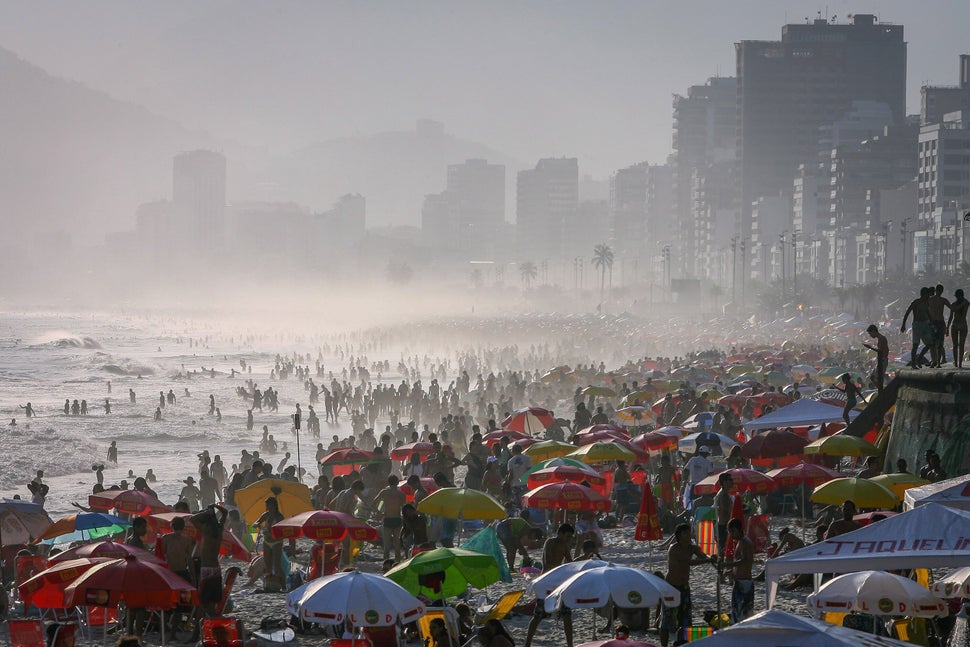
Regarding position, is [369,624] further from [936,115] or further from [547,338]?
[936,115]

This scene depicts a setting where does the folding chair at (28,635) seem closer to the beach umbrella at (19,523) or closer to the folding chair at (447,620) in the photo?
the folding chair at (447,620)

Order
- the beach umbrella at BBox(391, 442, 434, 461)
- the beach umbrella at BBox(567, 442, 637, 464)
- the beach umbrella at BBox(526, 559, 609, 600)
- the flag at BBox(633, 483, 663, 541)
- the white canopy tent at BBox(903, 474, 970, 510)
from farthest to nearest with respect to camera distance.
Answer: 1. the beach umbrella at BBox(391, 442, 434, 461)
2. the beach umbrella at BBox(567, 442, 637, 464)
3. the flag at BBox(633, 483, 663, 541)
4. the white canopy tent at BBox(903, 474, 970, 510)
5. the beach umbrella at BBox(526, 559, 609, 600)

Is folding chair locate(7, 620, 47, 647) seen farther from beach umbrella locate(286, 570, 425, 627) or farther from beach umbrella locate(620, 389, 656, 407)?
beach umbrella locate(620, 389, 656, 407)

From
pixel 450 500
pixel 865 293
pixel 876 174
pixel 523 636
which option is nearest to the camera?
pixel 523 636

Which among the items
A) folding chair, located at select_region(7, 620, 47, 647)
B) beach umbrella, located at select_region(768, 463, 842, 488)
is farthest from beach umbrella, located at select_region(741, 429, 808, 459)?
folding chair, located at select_region(7, 620, 47, 647)

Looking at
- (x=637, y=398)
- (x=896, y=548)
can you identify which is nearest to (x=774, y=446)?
(x=896, y=548)

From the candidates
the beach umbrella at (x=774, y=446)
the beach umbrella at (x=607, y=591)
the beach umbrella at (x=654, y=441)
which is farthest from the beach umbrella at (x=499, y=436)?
the beach umbrella at (x=607, y=591)

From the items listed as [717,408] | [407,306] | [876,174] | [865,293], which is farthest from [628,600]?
[407,306]
